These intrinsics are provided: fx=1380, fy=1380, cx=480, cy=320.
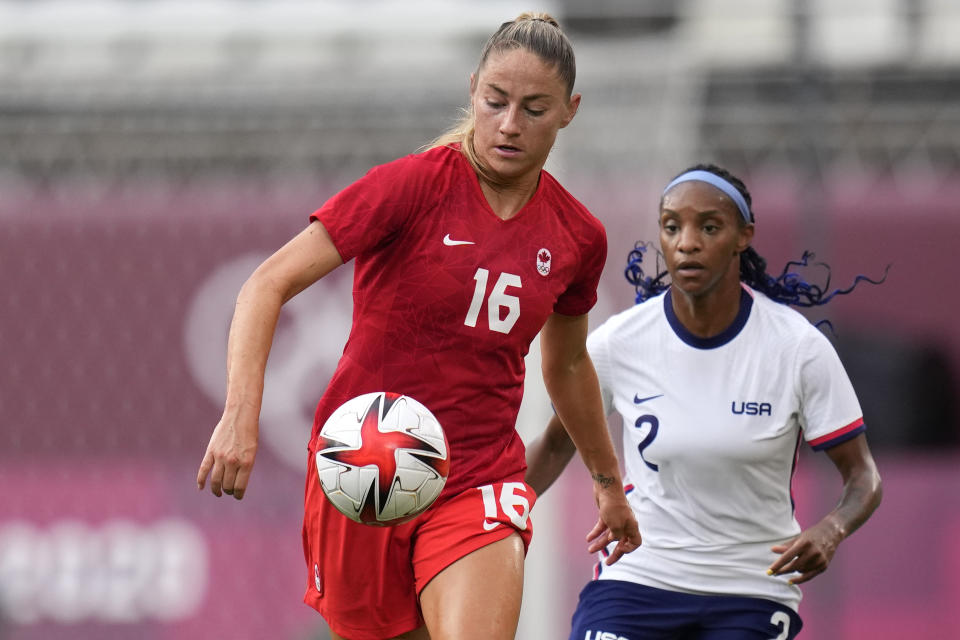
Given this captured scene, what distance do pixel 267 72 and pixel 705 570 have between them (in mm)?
6179

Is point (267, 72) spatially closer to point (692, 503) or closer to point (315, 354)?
point (315, 354)

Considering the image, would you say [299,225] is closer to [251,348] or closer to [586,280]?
[586,280]

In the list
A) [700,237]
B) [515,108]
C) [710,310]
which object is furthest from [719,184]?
[515,108]

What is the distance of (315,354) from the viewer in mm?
9312

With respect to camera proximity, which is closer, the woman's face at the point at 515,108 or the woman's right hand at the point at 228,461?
the woman's right hand at the point at 228,461

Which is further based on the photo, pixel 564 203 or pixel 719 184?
pixel 719 184

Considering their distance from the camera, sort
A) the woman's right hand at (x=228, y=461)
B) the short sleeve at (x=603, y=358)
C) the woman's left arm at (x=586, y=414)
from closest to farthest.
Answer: the woman's right hand at (x=228, y=461)
the woman's left arm at (x=586, y=414)
the short sleeve at (x=603, y=358)

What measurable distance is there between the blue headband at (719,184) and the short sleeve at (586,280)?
628 millimetres

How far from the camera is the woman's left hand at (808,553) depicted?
438 cm

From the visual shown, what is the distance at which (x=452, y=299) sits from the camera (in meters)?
4.09

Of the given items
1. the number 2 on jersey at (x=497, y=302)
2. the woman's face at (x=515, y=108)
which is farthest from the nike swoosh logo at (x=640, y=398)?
the woman's face at (x=515, y=108)

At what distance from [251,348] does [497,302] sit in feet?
2.76

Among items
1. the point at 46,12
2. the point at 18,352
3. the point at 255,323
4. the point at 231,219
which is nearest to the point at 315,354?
the point at 231,219

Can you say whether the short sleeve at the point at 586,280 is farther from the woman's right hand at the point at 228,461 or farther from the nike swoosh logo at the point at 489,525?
the woman's right hand at the point at 228,461
